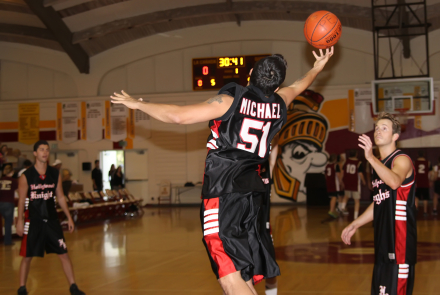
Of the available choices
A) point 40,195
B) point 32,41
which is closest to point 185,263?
point 40,195

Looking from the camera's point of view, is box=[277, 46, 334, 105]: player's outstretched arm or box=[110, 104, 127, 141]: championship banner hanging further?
box=[110, 104, 127, 141]: championship banner hanging

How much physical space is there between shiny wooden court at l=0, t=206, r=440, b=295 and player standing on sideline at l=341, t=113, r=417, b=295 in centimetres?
181

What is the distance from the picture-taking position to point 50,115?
66.0 ft

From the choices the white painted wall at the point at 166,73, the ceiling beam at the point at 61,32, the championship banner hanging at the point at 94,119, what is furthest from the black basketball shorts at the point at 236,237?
the championship banner hanging at the point at 94,119

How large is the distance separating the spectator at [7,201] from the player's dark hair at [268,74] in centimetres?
813

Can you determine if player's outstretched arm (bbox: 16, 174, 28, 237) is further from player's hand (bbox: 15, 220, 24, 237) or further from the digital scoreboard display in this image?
the digital scoreboard display

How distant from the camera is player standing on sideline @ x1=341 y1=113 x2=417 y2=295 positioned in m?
3.51

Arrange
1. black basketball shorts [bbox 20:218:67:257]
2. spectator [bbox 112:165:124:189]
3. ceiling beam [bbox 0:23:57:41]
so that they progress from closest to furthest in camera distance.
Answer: black basketball shorts [bbox 20:218:67:257]
ceiling beam [bbox 0:23:57:41]
spectator [bbox 112:165:124:189]

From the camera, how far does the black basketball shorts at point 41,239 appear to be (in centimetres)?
542

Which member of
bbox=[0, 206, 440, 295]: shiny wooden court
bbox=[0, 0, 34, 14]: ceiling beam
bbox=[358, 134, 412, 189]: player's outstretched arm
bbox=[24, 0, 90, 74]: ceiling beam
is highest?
bbox=[0, 0, 34, 14]: ceiling beam

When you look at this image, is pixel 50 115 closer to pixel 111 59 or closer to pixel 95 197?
pixel 111 59

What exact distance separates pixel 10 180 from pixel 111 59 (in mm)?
10871

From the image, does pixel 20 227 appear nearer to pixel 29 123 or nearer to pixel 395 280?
pixel 395 280

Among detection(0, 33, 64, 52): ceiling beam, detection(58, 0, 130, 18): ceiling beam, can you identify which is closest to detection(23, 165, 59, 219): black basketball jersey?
detection(58, 0, 130, 18): ceiling beam
